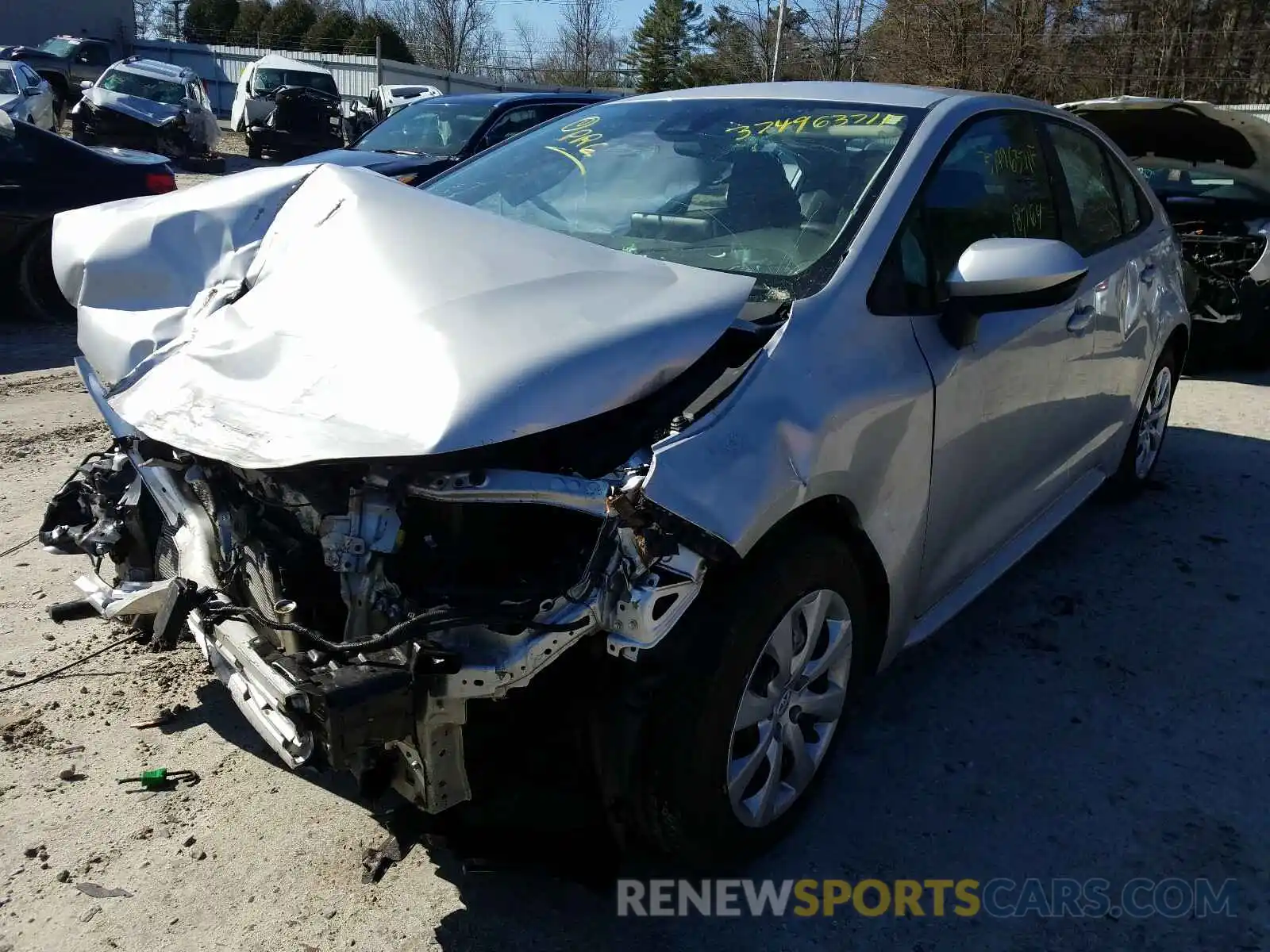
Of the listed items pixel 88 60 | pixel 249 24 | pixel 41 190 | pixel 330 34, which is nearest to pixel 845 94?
pixel 41 190

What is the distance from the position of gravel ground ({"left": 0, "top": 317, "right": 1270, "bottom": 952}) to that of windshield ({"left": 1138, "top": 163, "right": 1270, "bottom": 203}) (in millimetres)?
4440

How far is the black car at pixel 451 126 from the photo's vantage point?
31.3ft

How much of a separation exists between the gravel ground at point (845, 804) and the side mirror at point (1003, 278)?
1253 millimetres

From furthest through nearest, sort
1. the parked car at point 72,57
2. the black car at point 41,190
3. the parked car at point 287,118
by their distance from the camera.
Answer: the parked car at point 72,57 < the parked car at point 287,118 < the black car at point 41,190

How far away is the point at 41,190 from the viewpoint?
755cm

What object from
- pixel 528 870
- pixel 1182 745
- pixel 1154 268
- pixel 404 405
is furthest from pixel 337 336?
pixel 1154 268

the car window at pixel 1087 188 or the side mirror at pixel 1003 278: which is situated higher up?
the car window at pixel 1087 188

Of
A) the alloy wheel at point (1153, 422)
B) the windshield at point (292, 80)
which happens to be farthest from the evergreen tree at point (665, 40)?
the alloy wheel at point (1153, 422)

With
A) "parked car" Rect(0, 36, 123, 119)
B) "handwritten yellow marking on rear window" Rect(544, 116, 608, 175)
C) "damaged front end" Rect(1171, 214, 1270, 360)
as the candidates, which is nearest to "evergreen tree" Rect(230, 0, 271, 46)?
"parked car" Rect(0, 36, 123, 119)

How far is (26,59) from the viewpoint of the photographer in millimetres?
23906

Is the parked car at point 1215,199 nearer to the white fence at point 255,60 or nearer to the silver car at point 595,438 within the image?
the silver car at point 595,438

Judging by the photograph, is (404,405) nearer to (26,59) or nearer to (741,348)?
(741,348)

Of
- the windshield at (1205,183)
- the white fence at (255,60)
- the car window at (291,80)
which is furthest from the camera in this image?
the white fence at (255,60)

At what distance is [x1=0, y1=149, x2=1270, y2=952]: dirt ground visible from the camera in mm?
2340
